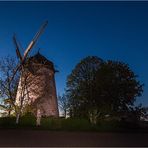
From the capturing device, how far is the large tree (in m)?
47.0

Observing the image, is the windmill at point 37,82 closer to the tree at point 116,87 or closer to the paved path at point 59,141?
the tree at point 116,87

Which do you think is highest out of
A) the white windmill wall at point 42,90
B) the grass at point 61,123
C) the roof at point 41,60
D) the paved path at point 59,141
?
the roof at point 41,60

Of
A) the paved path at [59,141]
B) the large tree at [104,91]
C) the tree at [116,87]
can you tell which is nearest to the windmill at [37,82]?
the large tree at [104,91]

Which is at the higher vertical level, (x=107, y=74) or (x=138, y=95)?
(x=107, y=74)

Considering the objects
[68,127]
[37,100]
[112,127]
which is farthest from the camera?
[37,100]

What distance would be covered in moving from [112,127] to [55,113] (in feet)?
42.1

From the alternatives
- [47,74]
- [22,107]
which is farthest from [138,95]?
[22,107]

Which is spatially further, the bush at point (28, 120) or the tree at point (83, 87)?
the tree at point (83, 87)

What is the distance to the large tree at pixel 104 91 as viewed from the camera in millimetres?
46997

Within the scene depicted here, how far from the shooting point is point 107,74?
161 ft

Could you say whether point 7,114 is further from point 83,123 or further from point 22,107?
point 83,123

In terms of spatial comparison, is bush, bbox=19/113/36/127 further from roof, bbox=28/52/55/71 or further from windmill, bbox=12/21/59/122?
roof, bbox=28/52/55/71

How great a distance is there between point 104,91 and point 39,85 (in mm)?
10092

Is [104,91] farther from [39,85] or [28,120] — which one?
[28,120]
